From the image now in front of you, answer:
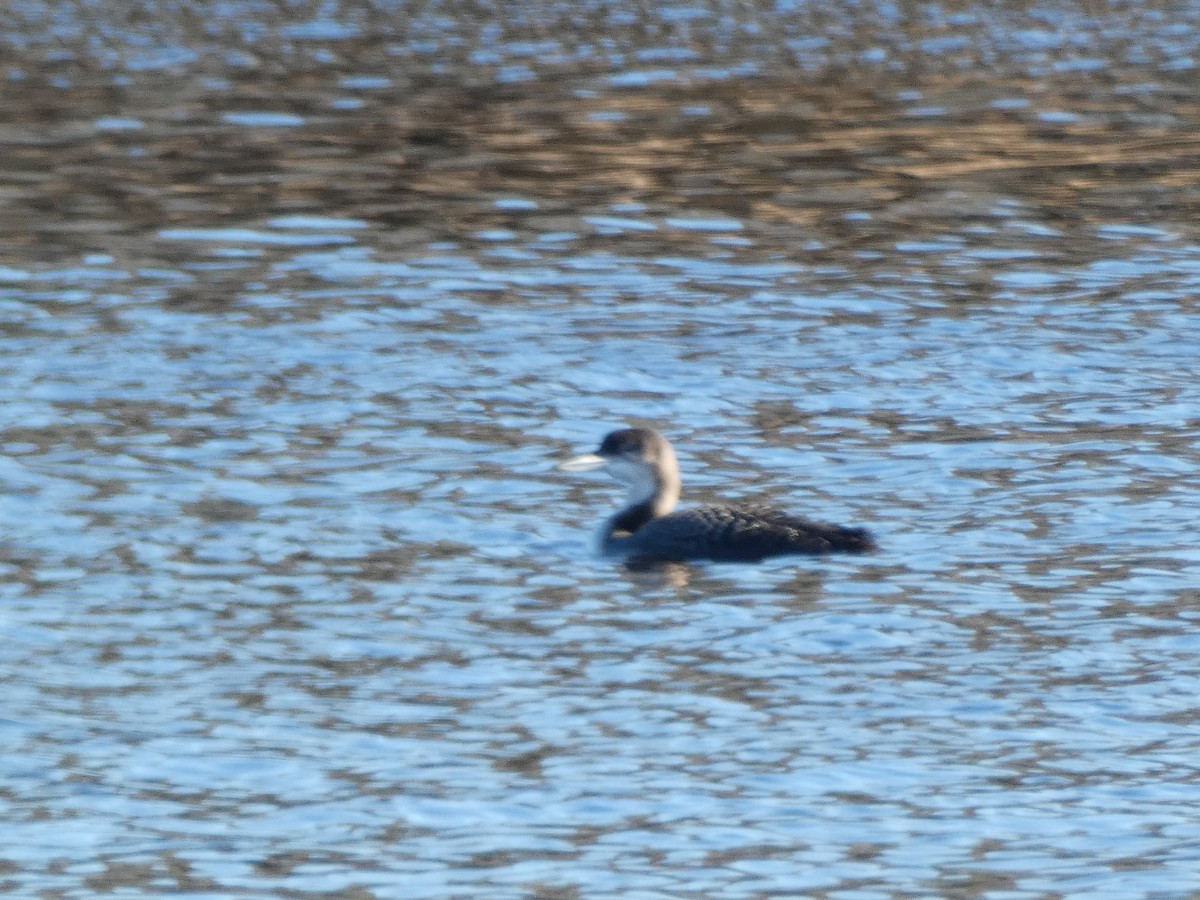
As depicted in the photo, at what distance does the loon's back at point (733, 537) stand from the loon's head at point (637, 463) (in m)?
0.18

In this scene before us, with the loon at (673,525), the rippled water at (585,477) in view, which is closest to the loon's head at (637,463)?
the loon at (673,525)

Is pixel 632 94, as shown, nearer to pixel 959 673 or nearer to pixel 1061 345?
pixel 1061 345

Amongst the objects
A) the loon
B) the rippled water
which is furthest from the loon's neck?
the rippled water

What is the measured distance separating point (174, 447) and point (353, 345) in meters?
2.34

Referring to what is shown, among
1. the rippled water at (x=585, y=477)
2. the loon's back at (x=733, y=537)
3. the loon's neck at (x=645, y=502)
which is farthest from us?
the loon's neck at (x=645, y=502)

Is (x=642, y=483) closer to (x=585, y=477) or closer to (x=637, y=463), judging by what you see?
(x=637, y=463)

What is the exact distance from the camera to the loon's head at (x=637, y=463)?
39.5 ft

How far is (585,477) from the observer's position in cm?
1341

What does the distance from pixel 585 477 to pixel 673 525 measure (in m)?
1.78

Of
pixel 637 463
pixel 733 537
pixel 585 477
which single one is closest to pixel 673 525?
pixel 733 537

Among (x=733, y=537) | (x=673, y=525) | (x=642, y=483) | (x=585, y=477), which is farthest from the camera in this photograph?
(x=585, y=477)

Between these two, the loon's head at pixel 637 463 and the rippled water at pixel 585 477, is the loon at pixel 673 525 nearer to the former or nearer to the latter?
the loon's head at pixel 637 463

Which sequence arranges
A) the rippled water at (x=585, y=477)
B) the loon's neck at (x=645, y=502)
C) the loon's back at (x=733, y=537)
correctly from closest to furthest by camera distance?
the rippled water at (x=585, y=477) → the loon's back at (x=733, y=537) → the loon's neck at (x=645, y=502)

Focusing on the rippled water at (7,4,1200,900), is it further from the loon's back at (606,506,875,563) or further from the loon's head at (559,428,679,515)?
the loon's head at (559,428,679,515)
